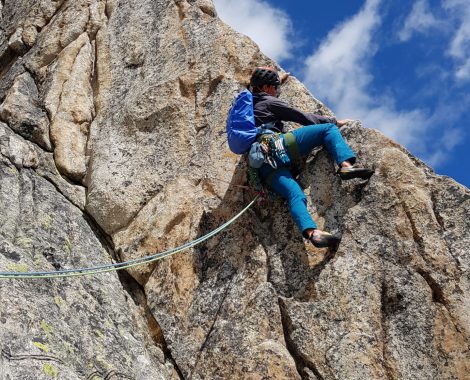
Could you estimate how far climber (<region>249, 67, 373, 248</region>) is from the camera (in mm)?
9266

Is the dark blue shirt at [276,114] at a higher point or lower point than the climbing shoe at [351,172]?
higher

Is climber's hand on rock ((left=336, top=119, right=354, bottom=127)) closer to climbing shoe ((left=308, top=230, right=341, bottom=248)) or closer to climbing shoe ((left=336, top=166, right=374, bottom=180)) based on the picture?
climbing shoe ((left=336, top=166, right=374, bottom=180))

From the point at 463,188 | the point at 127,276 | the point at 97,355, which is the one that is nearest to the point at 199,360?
the point at 97,355

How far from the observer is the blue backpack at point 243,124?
10.1m

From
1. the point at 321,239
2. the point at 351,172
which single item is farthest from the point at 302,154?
the point at 321,239

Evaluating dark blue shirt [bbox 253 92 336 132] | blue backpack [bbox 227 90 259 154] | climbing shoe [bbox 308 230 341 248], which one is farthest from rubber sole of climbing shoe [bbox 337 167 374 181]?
blue backpack [bbox 227 90 259 154]

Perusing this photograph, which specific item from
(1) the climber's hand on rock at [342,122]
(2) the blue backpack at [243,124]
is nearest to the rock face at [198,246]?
(1) the climber's hand on rock at [342,122]

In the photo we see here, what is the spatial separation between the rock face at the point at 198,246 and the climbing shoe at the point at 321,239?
28 centimetres

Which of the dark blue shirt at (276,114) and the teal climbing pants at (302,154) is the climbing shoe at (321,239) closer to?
the teal climbing pants at (302,154)

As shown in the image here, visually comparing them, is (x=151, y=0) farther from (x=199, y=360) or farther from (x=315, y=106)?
(x=199, y=360)

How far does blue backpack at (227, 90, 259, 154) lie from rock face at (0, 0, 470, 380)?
2.88 feet

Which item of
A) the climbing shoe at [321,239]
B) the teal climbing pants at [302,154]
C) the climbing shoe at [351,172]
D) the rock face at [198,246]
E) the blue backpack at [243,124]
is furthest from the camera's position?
the blue backpack at [243,124]

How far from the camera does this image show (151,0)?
47.4 ft

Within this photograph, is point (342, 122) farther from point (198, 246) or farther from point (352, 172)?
point (198, 246)
